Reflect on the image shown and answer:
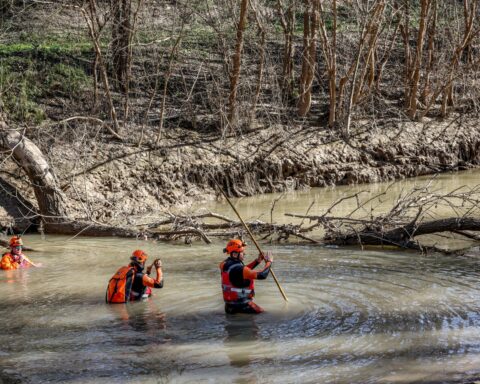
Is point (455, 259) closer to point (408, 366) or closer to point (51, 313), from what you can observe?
point (408, 366)

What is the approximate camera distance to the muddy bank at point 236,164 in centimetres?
2008

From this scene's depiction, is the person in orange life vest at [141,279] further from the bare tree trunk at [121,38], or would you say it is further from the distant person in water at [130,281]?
the bare tree trunk at [121,38]

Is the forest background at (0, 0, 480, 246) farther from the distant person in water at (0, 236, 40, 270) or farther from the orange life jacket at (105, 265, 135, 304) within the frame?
the orange life jacket at (105, 265, 135, 304)

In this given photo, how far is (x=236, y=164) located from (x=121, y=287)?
11769 millimetres

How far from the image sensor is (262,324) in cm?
1028

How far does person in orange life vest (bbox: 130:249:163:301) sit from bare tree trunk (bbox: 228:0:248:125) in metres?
11.9

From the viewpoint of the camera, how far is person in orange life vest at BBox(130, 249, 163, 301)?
11.3m

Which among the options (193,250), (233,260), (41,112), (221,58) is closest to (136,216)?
(193,250)

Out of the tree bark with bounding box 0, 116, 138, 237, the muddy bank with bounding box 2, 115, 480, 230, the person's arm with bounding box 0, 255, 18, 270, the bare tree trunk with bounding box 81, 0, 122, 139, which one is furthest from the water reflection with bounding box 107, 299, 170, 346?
the bare tree trunk with bounding box 81, 0, 122, 139

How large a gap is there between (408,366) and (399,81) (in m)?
21.7

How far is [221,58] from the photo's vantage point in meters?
27.3

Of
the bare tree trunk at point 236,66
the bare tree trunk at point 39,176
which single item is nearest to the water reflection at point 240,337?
the bare tree trunk at point 39,176

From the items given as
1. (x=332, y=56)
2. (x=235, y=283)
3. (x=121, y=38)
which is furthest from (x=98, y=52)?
(x=235, y=283)

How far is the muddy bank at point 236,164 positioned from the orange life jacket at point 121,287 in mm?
6389
